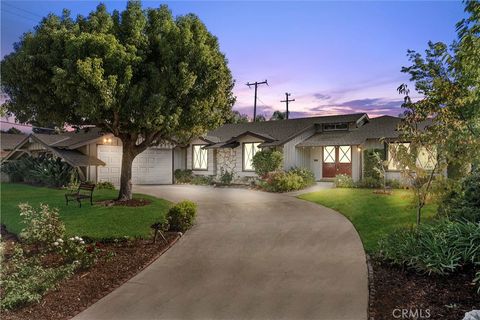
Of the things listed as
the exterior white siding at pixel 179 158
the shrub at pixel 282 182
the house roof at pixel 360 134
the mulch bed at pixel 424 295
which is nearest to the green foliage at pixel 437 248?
the mulch bed at pixel 424 295

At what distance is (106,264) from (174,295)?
2.40 meters

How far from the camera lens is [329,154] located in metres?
23.3

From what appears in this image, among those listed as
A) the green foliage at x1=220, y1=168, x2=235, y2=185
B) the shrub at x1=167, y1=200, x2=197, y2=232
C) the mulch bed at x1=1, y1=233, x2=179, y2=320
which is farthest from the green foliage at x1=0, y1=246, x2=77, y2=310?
the green foliage at x1=220, y1=168, x2=235, y2=185

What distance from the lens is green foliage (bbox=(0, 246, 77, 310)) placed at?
5.79 meters

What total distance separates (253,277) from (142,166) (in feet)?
61.9

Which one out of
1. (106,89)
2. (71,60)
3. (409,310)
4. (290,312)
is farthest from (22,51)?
(409,310)

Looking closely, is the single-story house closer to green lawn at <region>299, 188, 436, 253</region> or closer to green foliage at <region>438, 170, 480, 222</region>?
green lawn at <region>299, 188, 436, 253</region>

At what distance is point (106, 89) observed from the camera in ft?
36.4

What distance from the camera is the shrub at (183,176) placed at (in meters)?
25.0

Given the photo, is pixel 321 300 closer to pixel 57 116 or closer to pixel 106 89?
pixel 106 89

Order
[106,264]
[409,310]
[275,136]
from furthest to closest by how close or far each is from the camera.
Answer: [275,136] < [106,264] < [409,310]

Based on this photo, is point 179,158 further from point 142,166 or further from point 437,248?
point 437,248

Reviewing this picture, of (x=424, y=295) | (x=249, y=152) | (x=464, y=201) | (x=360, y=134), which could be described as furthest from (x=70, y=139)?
(x=424, y=295)

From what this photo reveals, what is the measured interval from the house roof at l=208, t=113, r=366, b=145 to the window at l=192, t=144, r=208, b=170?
107 cm
